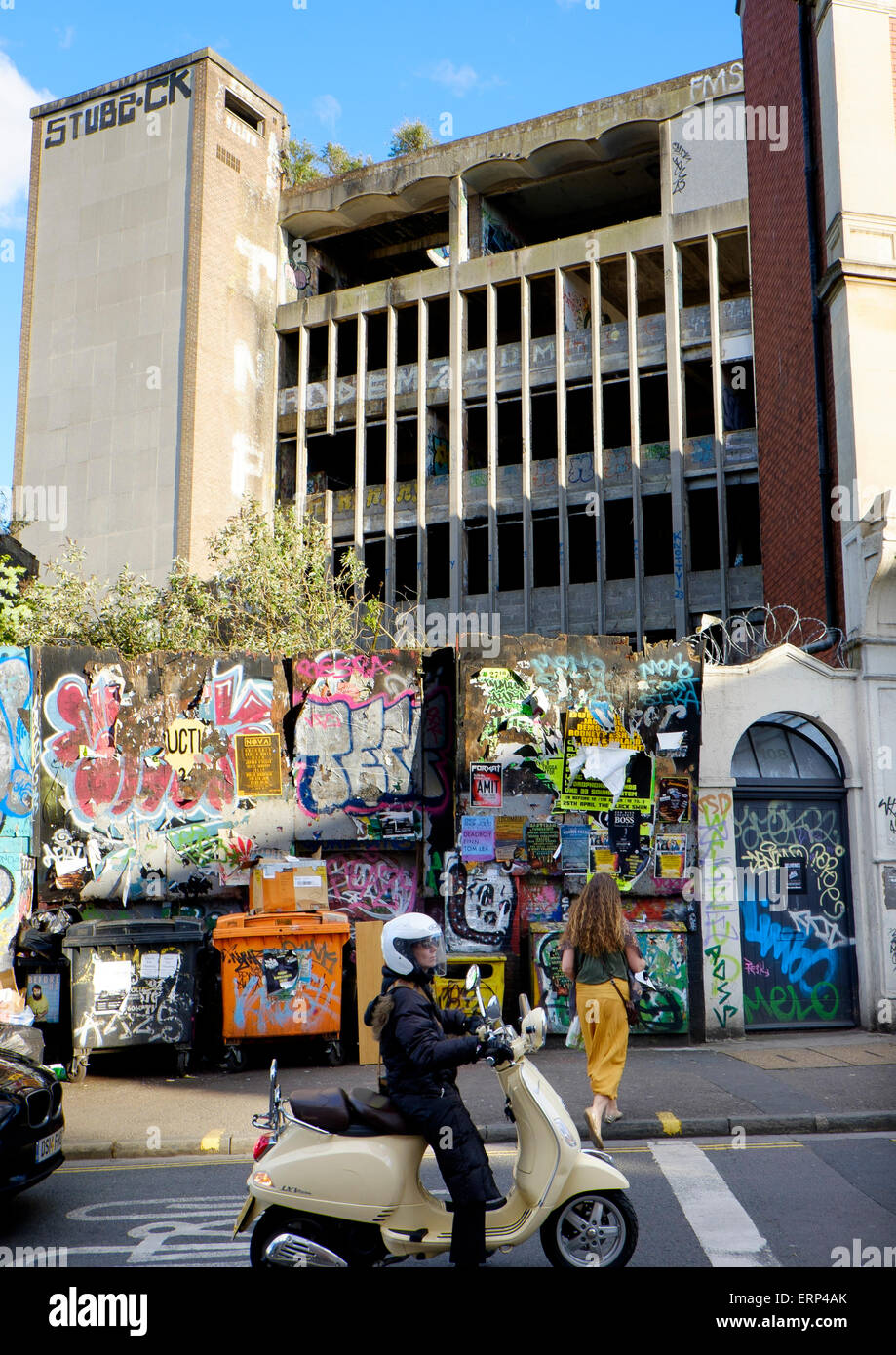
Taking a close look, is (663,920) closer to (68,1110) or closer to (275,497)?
(68,1110)

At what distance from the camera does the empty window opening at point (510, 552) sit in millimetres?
33875

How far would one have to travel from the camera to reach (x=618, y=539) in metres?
33.4

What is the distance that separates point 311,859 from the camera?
11383mm

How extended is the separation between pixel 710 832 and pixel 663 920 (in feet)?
3.47

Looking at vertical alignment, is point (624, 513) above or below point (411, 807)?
→ above

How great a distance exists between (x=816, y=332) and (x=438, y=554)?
69.0 ft

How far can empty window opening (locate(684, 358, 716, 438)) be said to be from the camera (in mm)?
32500

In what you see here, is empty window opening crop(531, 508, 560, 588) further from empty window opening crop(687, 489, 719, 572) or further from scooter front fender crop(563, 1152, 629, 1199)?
scooter front fender crop(563, 1152, 629, 1199)

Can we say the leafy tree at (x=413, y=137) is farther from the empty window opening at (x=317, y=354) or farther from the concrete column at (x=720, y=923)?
the concrete column at (x=720, y=923)

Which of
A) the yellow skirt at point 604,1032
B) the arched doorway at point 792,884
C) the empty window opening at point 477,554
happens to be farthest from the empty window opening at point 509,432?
the yellow skirt at point 604,1032

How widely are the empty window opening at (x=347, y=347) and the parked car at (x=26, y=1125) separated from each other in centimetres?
3331

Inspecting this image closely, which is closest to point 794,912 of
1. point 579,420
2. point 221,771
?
point 221,771

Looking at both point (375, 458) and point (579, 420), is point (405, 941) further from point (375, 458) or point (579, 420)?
point (375, 458)
